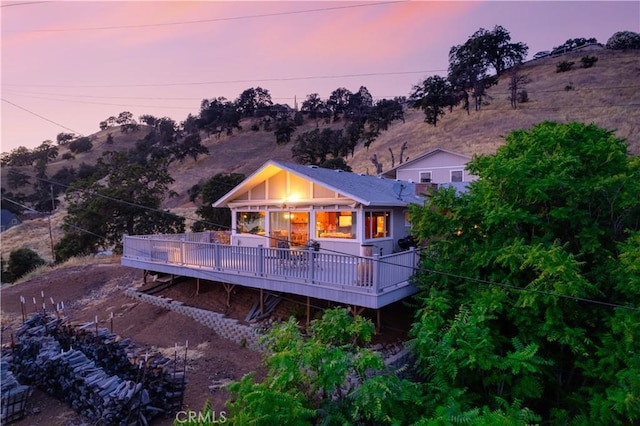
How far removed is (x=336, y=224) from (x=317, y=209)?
2.67ft

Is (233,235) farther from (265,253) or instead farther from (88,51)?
(88,51)

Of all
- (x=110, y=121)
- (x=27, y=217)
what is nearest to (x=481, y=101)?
(x=27, y=217)

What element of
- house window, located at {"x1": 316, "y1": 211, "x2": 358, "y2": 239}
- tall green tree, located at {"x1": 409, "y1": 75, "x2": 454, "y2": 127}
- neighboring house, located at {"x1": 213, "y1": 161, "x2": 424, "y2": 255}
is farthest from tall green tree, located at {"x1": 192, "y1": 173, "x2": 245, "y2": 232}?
tall green tree, located at {"x1": 409, "y1": 75, "x2": 454, "y2": 127}

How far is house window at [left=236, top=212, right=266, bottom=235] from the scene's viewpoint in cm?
1390

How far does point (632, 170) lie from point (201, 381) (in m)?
10.5

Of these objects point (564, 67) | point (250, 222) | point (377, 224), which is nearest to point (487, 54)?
point (564, 67)

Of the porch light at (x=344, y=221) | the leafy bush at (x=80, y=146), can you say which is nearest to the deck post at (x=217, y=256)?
the porch light at (x=344, y=221)

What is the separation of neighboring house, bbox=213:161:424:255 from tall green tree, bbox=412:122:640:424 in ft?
8.14

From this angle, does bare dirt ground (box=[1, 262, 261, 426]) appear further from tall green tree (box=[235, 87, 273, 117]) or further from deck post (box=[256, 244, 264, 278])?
tall green tree (box=[235, 87, 273, 117])

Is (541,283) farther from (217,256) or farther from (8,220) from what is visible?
(8,220)

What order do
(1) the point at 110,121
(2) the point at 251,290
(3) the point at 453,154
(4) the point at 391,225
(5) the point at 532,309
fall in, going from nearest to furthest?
(5) the point at 532,309 < (2) the point at 251,290 < (4) the point at 391,225 < (3) the point at 453,154 < (1) the point at 110,121

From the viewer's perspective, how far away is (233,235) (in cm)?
1453

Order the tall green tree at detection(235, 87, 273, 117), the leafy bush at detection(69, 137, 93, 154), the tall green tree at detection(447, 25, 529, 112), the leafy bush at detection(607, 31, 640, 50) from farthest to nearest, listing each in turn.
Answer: the leafy bush at detection(69, 137, 93, 154) → the tall green tree at detection(235, 87, 273, 117) → the leafy bush at detection(607, 31, 640, 50) → the tall green tree at detection(447, 25, 529, 112)

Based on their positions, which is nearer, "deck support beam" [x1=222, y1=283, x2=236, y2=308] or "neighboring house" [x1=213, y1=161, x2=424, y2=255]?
"deck support beam" [x1=222, y1=283, x2=236, y2=308]
